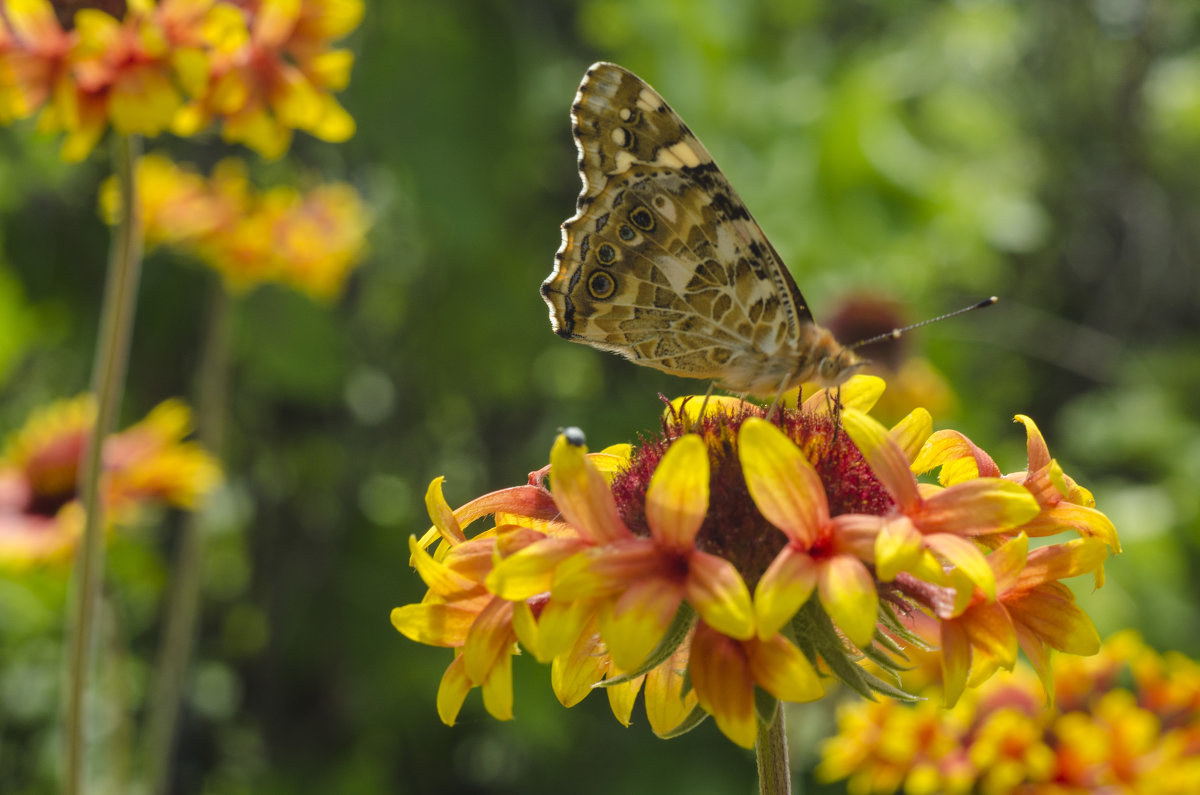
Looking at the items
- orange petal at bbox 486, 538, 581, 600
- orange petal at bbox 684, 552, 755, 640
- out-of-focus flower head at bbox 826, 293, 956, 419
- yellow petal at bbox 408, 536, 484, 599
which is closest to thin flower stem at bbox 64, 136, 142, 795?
yellow petal at bbox 408, 536, 484, 599

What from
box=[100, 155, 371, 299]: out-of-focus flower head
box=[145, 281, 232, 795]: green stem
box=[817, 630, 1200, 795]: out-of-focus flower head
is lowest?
box=[817, 630, 1200, 795]: out-of-focus flower head

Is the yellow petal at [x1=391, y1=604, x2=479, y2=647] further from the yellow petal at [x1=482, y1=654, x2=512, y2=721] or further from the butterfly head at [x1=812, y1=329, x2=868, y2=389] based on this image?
the butterfly head at [x1=812, y1=329, x2=868, y2=389]

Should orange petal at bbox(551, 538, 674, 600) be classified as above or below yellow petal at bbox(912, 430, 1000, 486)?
above

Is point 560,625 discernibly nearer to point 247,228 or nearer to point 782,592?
point 782,592

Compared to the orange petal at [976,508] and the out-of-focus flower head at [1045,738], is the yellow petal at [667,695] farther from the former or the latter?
the out-of-focus flower head at [1045,738]

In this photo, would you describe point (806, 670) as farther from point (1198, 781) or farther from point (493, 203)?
point (493, 203)

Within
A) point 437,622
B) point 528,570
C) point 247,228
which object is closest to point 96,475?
point 437,622

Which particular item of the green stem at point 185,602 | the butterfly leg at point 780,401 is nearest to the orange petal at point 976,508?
the butterfly leg at point 780,401
